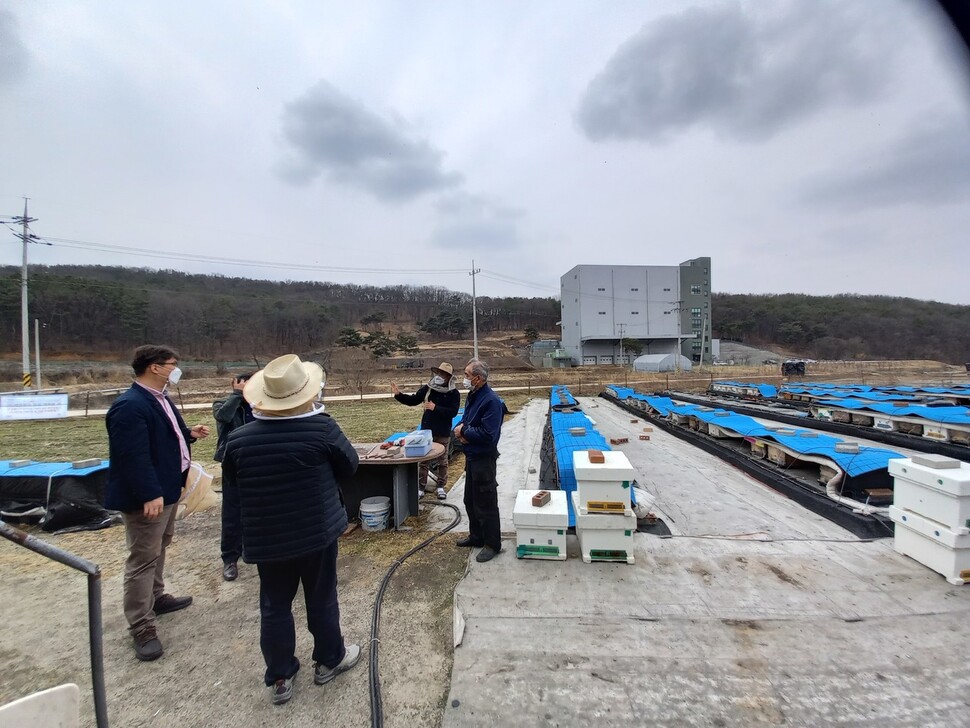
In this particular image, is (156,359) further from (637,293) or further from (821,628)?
(637,293)

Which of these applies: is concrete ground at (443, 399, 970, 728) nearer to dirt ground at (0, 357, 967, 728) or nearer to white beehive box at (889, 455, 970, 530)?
dirt ground at (0, 357, 967, 728)

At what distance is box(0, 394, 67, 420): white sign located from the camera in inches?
675

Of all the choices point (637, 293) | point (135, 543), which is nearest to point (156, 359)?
point (135, 543)

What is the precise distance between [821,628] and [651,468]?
481 centimetres

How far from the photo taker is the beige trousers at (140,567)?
2.71 m

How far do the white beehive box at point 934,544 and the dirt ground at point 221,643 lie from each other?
150 inches

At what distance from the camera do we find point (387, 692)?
2.31 metres

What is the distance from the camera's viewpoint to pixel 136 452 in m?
2.64

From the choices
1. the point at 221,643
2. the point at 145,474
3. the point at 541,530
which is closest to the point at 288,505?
the point at 145,474

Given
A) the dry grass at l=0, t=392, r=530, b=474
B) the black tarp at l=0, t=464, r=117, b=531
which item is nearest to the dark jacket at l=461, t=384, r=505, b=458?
the dry grass at l=0, t=392, r=530, b=474

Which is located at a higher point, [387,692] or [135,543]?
[135,543]

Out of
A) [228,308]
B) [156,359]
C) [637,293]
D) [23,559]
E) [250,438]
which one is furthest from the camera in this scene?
[228,308]

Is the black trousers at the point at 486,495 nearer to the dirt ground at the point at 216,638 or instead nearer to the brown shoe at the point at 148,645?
the dirt ground at the point at 216,638

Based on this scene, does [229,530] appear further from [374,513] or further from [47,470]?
[47,470]
